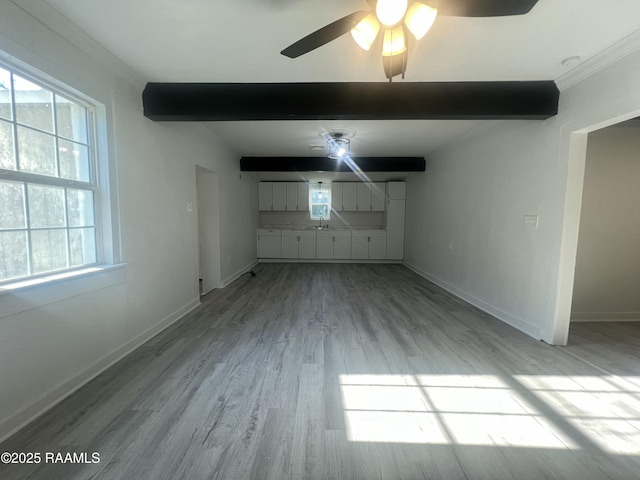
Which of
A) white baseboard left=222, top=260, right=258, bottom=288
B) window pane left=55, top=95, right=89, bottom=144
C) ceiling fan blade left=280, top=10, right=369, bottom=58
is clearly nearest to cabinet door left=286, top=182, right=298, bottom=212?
white baseboard left=222, top=260, right=258, bottom=288

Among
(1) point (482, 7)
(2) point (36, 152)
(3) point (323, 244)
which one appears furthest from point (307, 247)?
(1) point (482, 7)

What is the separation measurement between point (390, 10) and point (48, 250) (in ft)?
8.17

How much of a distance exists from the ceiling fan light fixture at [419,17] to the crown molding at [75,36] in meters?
2.06

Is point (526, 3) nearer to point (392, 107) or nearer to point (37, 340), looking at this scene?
point (392, 107)

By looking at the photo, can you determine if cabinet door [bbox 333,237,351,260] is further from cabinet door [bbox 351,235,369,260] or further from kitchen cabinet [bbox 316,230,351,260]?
cabinet door [bbox 351,235,369,260]

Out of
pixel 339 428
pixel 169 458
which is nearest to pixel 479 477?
pixel 339 428

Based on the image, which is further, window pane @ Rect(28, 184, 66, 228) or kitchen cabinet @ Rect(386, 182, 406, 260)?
kitchen cabinet @ Rect(386, 182, 406, 260)

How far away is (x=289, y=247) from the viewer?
6.88 meters

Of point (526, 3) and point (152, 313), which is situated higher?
point (526, 3)

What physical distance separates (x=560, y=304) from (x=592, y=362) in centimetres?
50

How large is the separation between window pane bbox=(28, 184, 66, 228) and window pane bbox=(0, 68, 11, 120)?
0.41 meters

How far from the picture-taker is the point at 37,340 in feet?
5.10

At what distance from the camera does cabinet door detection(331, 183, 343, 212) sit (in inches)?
272

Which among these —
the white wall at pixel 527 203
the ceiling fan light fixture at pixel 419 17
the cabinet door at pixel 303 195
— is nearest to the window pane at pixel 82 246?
the ceiling fan light fixture at pixel 419 17
